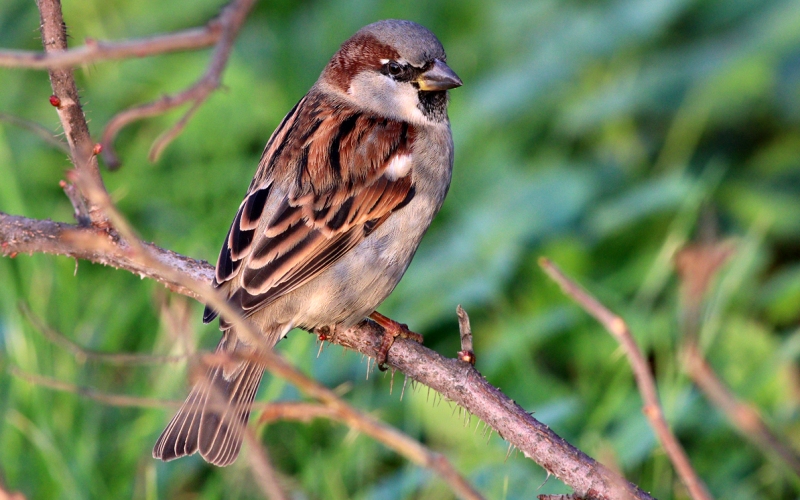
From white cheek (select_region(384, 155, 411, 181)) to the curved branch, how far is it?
0.38 metres

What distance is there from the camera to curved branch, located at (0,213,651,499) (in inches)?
58.3

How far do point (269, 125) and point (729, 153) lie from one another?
1842 mm

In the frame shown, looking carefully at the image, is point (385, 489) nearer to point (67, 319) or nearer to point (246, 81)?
point (67, 319)

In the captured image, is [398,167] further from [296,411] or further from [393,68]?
[296,411]

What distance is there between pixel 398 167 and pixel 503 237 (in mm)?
963

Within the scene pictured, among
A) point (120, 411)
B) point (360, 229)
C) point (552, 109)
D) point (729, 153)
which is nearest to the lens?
point (360, 229)

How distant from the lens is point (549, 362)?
10.1 feet

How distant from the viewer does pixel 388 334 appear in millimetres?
2100

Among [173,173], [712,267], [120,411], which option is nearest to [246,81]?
[173,173]

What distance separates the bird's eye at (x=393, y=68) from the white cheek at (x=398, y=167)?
0.88 feet

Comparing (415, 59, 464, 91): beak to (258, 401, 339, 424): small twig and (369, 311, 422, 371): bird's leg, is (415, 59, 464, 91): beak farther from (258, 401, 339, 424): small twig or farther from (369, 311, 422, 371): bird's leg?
(258, 401, 339, 424): small twig

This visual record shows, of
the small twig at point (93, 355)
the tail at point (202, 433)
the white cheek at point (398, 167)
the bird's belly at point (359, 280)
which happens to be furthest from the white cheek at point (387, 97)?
the small twig at point (93, 355)

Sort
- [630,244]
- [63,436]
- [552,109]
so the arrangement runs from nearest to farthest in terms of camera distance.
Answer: [63,436] < [630,244] < [552,109]

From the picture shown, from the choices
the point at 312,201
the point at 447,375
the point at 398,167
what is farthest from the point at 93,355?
the point at 398,167
